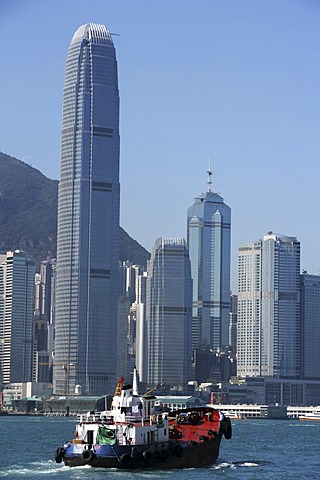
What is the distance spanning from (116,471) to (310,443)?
48232 mm

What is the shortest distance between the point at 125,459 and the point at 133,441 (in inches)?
56.9

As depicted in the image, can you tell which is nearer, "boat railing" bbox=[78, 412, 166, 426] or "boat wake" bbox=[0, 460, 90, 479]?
"boat wake" bbox=[0, 460, 90, 479]

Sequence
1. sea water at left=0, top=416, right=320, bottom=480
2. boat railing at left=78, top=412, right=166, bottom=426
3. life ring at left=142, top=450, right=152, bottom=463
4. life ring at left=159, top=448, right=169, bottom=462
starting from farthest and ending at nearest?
boat railing at left=78, top=412, right=166, bottom=426 < life ring at left=159, top=448, right=169, bottom=462 < life ring at left=142, top=450, right=152, bottom=463 < sea water at left=0, top=416, right=320, bottom=480

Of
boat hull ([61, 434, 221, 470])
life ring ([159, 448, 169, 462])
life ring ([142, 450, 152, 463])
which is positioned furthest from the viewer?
life ring ([159, 448, 169, 462])

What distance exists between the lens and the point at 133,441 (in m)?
64.9

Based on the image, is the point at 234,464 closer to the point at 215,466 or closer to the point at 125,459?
the point at 215,466

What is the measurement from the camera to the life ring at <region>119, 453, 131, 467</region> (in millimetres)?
63619

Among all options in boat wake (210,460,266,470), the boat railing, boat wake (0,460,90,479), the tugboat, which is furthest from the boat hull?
boat wake (210,460,266,470)

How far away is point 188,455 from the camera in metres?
68.6

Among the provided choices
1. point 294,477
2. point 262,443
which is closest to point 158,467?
point 294,477

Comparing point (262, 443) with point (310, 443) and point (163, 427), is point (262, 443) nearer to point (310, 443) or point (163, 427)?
point (310, 443)

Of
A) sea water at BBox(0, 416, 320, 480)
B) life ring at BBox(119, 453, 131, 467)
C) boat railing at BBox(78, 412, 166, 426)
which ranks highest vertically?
boat railing at BBox(78, 412, 166, 426)

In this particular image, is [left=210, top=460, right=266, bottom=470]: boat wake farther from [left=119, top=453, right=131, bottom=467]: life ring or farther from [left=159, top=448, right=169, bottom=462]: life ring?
[left=119, top=453, right=131, bottom=467]: life ring

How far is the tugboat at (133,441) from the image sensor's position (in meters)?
64.2
